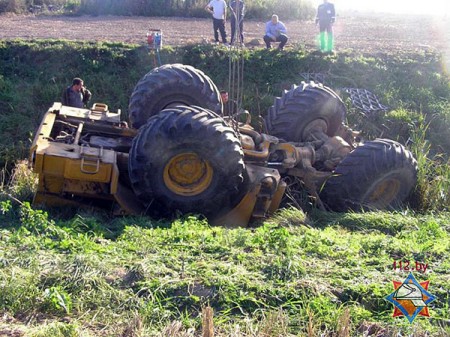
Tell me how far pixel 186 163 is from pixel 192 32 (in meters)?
11.0

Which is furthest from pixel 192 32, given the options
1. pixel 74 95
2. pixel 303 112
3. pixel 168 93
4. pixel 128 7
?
pixel 168 93

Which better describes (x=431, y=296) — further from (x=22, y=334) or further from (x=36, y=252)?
(x=36, y=252)

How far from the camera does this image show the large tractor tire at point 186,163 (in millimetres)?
6668

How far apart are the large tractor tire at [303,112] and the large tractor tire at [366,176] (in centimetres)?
122

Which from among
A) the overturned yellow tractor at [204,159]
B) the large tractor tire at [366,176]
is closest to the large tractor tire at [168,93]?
the overturned yellow tractor at [204,159]

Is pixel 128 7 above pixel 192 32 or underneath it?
above

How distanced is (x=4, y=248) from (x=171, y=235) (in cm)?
142

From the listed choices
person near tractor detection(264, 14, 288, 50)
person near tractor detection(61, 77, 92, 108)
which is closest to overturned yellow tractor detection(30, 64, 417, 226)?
person near tractor detection(61, 77, 92, 108)

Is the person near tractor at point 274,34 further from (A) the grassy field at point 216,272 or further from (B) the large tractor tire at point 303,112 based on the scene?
(A) the grassy field at point 216,272

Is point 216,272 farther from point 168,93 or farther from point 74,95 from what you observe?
point 74,95

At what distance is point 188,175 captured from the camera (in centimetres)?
698

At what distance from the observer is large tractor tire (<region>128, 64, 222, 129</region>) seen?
840cm

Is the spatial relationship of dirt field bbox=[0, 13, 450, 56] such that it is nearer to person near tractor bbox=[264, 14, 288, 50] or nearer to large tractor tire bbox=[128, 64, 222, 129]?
person near tractor bbox=[264, 14, 288, 50]

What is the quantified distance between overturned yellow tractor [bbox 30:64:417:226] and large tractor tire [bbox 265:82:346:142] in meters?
0.01
